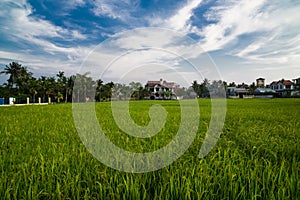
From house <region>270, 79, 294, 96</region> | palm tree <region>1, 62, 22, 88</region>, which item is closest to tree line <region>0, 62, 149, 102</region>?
palm tree <region>1, 62, 22, 88</region>

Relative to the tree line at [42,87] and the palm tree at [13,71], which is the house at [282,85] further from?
the palm tree at [13,71]

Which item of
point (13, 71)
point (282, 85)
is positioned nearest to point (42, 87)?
point (13, 71)

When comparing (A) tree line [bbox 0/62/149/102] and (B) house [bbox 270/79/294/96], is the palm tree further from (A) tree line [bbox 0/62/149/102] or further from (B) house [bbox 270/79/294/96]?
(B) house [bbox 270/79/294/96]

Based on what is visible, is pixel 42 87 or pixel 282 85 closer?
pixel 42 87

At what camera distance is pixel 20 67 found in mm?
39812

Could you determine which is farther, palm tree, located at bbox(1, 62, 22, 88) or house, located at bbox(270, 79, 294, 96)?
house, located at bbox(270, 79, 294, 96)

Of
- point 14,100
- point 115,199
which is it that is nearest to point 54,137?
point 115,199

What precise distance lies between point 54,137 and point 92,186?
206 cm

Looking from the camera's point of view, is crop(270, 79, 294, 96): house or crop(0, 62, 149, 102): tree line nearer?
crop(0, 62, 149, 102): tree line

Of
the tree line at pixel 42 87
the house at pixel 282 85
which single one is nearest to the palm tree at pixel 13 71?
the tree line at pixel 42 87

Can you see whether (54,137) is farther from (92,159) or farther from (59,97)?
(59,97)

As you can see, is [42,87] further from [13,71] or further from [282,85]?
[282,85]

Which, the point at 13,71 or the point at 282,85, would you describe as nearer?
the point at 13,71

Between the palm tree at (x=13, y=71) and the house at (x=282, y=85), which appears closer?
the palm tree at (x=13, y=71)
